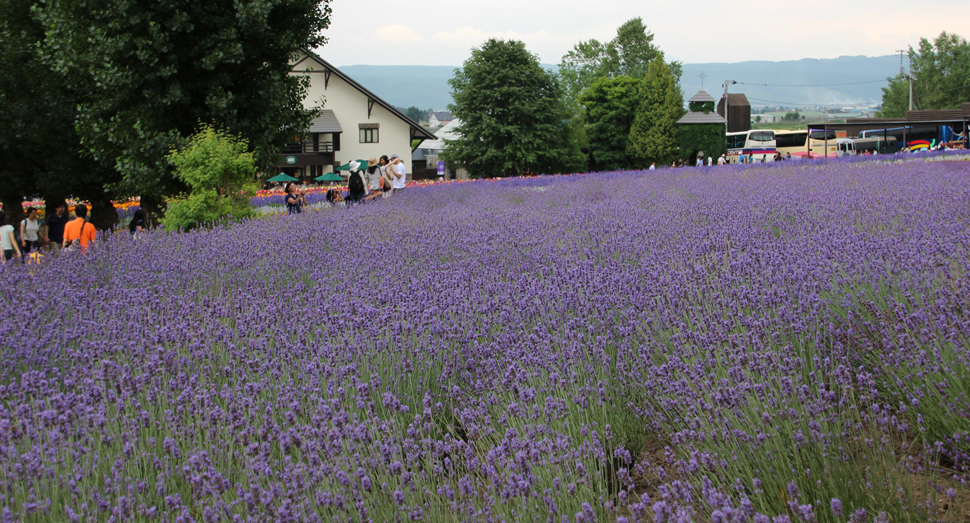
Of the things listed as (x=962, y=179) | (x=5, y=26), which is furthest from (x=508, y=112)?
(x=962, y=179)

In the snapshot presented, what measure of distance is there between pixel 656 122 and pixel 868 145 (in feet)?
46.0

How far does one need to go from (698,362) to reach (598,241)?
3024 mm

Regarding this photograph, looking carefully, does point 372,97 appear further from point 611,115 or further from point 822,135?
point 822,135

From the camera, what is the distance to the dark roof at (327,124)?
42594mm

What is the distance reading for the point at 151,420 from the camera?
8.76 feet

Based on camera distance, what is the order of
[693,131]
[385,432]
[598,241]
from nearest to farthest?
1. [385,432]
2. [598,241]
3. [693,131]

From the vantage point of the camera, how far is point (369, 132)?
1772 inches

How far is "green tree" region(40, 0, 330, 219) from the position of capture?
10.9 metres

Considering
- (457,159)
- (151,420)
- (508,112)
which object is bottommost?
(151,420)

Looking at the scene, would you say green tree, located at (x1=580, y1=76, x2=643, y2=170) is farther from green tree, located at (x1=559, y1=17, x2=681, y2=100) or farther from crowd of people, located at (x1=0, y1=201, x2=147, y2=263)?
crowd of people, located at (x1=0, y1=201, x2=147, y2=263)

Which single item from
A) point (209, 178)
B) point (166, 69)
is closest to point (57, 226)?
point (166, 69)

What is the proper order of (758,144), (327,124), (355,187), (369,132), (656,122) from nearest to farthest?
1. (355,187)
2. (656,122)
3. (327,124)
4. (369,132)
5. (758,144)

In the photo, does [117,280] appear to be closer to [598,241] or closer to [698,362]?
[598,241]

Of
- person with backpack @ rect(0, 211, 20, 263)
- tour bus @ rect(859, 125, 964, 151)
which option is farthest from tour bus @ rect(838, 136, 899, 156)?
person with backpack @ rect(0, 211, 20, 263)
